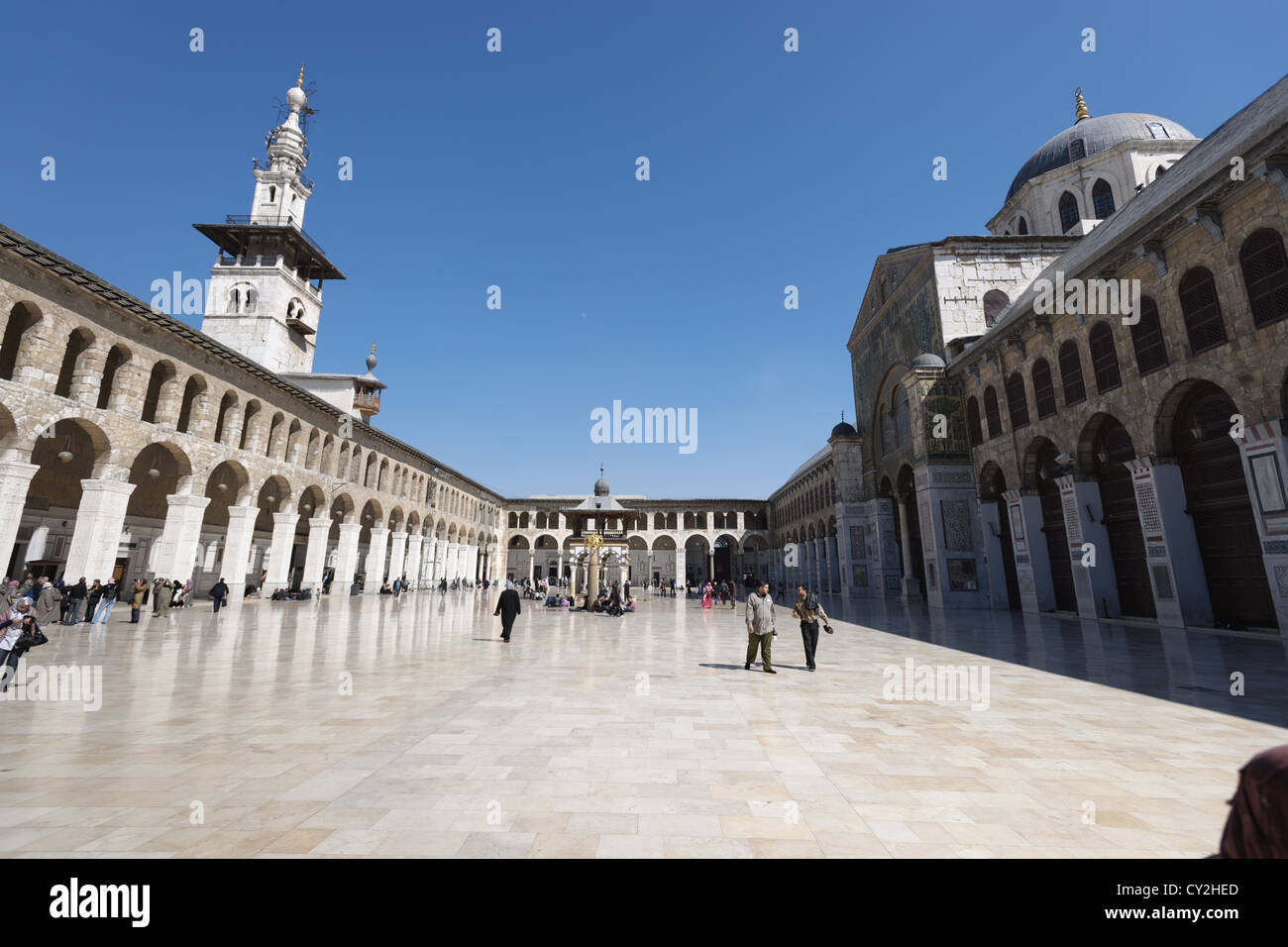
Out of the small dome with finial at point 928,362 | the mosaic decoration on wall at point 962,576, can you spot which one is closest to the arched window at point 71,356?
the small dome with finial at point 928,362

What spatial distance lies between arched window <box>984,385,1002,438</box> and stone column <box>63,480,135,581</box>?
28.8 meters

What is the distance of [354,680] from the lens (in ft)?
27.0

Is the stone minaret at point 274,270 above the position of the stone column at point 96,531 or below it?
above

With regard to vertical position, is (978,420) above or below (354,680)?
above

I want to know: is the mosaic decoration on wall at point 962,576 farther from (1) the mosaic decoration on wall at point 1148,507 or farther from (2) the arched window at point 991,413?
(1) the mosaic decoration on wall at point 1148,507

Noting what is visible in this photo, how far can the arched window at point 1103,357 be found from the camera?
15367mm

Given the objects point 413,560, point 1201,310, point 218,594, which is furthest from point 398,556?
point 1201,310

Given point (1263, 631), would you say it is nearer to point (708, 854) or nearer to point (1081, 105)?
point (708, 854)

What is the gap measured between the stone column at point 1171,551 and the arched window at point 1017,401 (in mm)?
5354

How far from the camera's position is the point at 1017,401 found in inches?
776

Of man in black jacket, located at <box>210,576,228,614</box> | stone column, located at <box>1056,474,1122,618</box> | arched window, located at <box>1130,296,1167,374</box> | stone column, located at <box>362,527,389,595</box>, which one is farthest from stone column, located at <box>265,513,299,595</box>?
arched window, located at <box>1130,296,1167,374</box>
